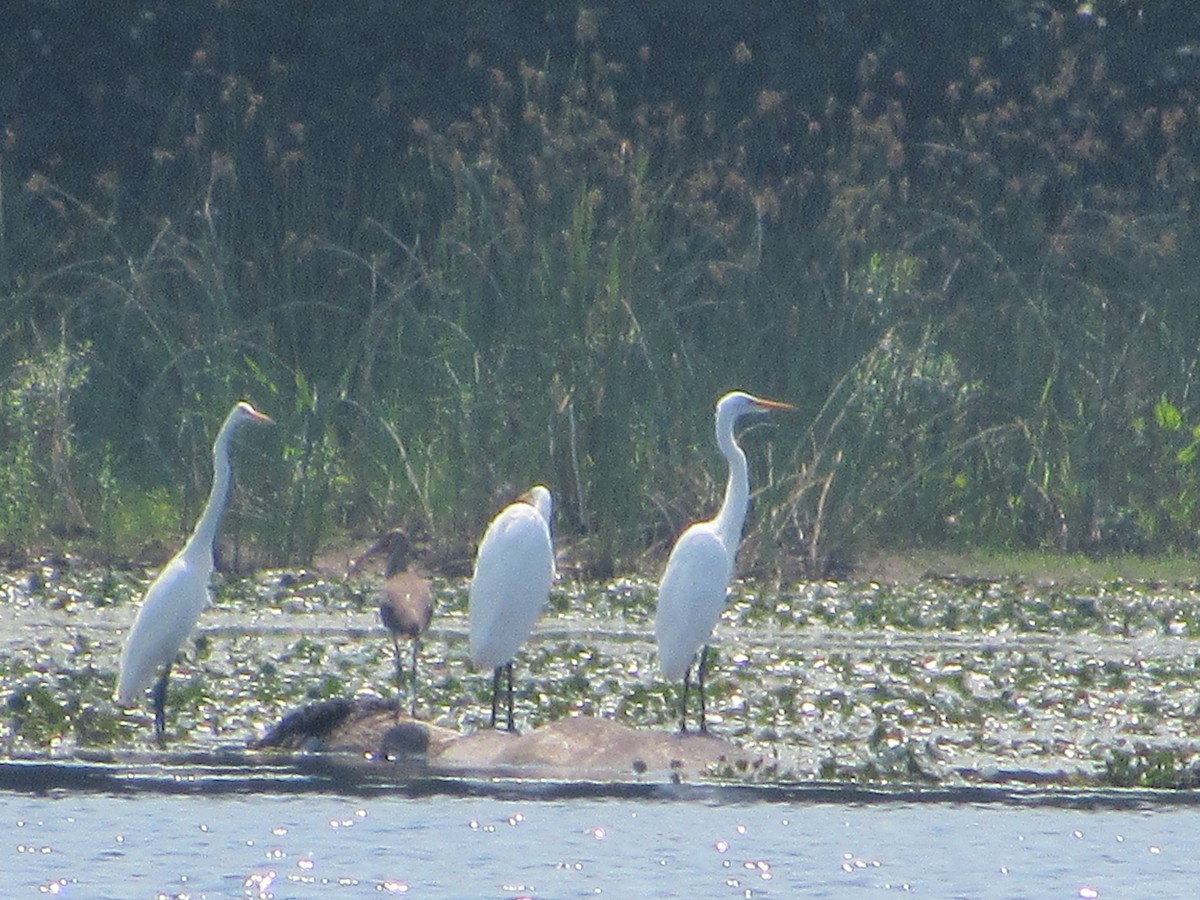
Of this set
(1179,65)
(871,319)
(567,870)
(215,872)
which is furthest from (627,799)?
(1179,65)

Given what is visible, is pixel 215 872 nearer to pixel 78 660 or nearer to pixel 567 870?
pixel 567 870

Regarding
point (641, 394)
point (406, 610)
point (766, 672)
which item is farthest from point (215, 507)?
point (641, 394)

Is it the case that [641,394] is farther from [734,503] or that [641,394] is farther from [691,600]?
[691,600]

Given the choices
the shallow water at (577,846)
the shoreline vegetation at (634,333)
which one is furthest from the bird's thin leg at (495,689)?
the shoreline vegetation at (634,333)

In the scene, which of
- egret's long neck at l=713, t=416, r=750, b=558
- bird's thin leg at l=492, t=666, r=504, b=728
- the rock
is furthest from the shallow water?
egret's long neck at l=713, t=416, r=750, b=558

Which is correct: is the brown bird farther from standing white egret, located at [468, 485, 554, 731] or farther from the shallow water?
the shallow water

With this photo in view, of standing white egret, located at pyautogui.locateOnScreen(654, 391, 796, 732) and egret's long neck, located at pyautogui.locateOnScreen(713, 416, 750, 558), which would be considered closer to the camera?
standing white egret, located at pyautogui.locateOnScreen(654, 391, 796, 732)

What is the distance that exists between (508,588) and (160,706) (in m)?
1.27

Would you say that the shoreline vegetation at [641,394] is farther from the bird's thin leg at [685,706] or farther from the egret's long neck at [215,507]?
the bird's thin leg at [685,706]

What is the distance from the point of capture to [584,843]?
7.53m

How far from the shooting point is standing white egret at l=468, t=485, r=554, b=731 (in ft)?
31.0

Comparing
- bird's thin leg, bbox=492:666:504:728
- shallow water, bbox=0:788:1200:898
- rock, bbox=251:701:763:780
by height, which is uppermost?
bird's thin leg, bbox=492:666:504:728

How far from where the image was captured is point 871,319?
13.5m

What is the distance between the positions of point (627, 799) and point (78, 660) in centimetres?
330
